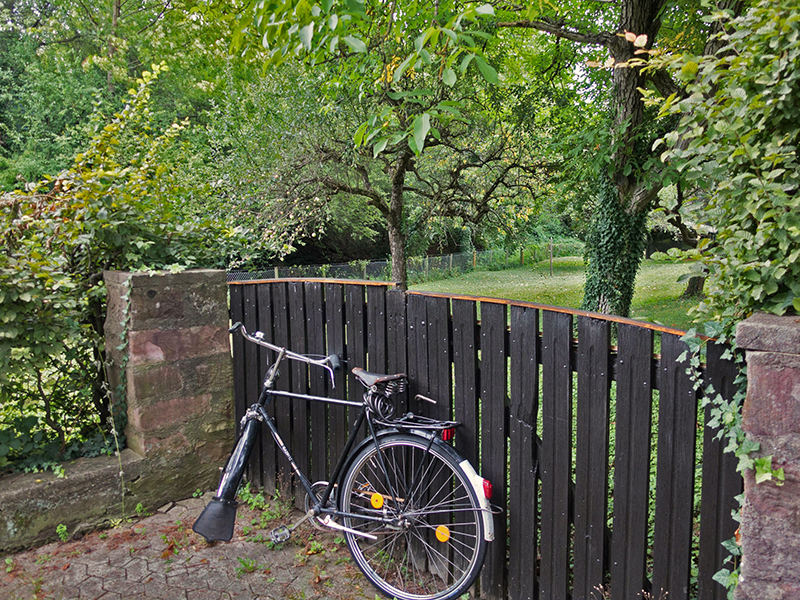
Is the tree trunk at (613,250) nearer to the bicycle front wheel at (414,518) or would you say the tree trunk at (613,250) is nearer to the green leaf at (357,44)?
the bicycle front wheel at (414,518)

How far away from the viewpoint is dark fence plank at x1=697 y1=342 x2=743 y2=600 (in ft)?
5.66

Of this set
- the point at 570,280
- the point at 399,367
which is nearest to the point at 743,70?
the point at 399,367

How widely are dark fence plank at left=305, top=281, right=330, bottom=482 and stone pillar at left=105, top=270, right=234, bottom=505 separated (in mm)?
802

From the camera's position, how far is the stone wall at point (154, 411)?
3.14m

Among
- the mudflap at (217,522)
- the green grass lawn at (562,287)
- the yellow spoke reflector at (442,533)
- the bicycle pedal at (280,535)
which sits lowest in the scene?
the green grass lawn at (562,287)

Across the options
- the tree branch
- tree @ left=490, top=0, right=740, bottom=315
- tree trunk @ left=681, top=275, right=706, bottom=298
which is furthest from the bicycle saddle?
tree trunk @ left=681, top=275, right=706, bottom=298

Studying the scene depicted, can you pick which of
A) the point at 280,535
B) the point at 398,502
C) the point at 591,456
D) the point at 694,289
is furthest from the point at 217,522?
the point at 694,289

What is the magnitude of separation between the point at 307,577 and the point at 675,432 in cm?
200

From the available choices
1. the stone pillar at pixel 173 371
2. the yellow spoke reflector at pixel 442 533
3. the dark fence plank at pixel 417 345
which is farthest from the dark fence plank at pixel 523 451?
the stone pillar at pixel 173 371

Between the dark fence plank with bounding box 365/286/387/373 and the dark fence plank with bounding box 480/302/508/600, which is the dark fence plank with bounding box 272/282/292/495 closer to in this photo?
the dark fence plank with bounding box 365/286/387/373

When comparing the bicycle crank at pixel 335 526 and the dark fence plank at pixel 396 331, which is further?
the dark fence plank at pixel 396 331

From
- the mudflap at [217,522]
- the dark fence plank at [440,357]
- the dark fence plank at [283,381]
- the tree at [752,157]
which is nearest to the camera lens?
the tree at [752,157]

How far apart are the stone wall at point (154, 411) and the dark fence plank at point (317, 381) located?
80cm

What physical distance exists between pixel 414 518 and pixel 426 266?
1947 cm
